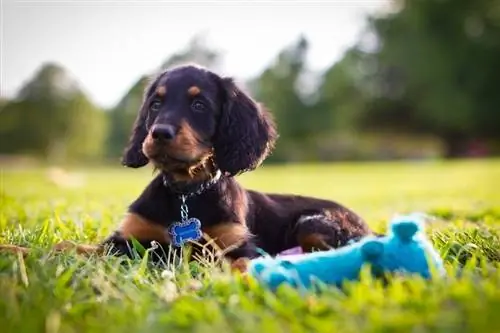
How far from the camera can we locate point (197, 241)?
3.47m

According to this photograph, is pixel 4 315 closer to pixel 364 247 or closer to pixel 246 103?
pixel 364 247

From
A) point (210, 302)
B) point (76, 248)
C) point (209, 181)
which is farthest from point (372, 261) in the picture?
point (76, 248)

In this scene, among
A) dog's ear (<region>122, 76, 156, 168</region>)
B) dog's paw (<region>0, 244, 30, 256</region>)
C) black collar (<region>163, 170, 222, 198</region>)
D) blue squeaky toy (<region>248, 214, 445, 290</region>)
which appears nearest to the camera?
blue squeaky toy (<region>248, 214, 445, 290</region>)

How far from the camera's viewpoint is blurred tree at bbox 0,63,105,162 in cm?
3125

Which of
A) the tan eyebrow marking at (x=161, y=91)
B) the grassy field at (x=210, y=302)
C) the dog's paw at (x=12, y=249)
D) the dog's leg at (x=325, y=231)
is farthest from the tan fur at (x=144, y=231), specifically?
the dog's leg at (x=325, y=231)

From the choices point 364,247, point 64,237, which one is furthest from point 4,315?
point 64,237

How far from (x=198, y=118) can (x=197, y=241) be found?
0.75 metres

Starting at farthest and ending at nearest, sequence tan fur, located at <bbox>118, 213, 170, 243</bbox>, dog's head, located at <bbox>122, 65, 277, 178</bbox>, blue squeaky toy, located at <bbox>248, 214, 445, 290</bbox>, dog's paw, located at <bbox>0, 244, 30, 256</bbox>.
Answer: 1. tan fur, located at <bbox>118, 213, 170, 243</bbox>
2. dog's head, located at <bbox>122, 65, 277, 178</bbox>
3. dog's paw, located at <bbox>0, 244, 30, 256</bbox>
4. blue squeaky toy, located at <bbox>248, 214, 445, 290</bbox>

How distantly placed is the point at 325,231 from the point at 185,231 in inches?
39.2

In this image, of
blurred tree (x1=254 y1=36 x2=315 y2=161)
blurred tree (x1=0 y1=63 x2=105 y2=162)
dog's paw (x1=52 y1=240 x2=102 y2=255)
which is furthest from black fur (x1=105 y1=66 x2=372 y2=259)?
blurred tree (x1=254 y1=36 x2=315 y2=161)

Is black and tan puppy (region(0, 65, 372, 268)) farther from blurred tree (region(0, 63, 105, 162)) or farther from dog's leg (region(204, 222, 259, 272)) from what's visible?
blurred tree (region(0, 63, 105, 162))

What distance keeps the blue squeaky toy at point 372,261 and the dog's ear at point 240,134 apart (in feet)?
4.08

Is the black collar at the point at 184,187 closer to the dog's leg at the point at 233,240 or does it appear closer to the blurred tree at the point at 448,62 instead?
the dog's leg at the point at 233,240

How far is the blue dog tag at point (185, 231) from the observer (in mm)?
3414
